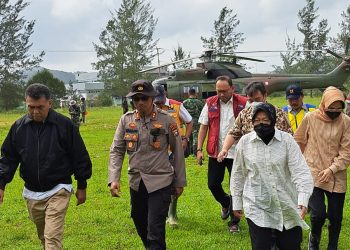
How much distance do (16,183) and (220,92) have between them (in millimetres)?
6005

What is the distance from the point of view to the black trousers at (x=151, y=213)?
4504 mm

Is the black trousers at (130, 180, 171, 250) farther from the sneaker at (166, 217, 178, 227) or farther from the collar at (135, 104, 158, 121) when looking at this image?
the sneaker at (166, 217, 178, 227)

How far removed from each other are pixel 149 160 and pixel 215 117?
5.88ft

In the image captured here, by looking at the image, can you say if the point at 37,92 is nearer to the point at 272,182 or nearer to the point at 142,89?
the point at 142,89

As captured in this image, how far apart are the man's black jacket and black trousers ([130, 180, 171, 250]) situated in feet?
1.87

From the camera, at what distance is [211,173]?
20.7ft

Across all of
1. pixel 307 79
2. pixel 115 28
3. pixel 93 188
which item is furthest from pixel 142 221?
pixel 115 28

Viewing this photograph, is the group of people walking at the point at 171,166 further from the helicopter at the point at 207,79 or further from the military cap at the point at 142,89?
the helicopter at the point at 207,79

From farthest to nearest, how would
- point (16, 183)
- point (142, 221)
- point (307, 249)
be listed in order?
1. point (16, 183)
2. point (307, 249)
3. point (142, 221)

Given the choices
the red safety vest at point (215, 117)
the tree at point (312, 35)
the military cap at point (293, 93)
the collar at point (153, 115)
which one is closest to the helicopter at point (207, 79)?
the red safety vest at point (215, 117)

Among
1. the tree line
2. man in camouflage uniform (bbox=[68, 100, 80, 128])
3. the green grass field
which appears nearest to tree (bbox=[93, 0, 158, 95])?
the tree line

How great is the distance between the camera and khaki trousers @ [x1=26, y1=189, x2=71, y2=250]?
14.1 ft

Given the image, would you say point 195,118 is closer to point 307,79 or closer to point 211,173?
point 211,173

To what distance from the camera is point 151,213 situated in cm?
457
